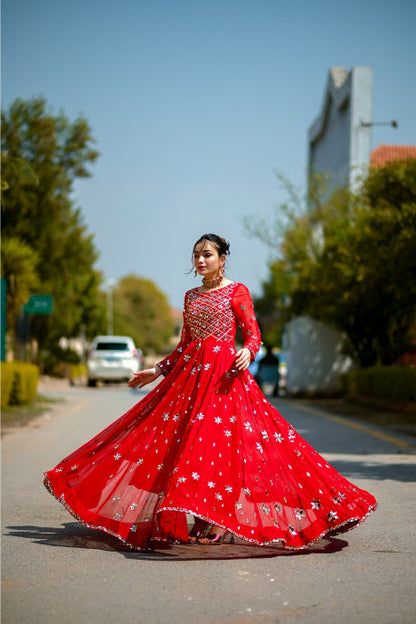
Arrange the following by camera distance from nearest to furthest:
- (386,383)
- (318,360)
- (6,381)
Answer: (6,381) → (386,383) → (318,360)

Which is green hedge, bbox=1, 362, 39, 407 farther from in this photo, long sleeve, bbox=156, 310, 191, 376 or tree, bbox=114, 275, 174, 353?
tree, bbox=114, 275, 174, 353

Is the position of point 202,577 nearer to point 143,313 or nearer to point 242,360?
point 242,360

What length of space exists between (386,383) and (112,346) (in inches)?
617

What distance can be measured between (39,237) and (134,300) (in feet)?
252

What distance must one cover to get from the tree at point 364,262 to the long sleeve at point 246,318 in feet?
34.2

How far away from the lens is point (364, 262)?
761 inches

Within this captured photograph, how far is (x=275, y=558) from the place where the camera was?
5.38 metres

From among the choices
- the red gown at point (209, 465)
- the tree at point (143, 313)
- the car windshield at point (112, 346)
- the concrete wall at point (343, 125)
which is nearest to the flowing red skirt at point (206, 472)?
the red gown at point (209, 465)

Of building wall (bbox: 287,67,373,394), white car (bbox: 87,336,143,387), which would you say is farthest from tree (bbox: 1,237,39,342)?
white car (bbox: 87,336,143,387)

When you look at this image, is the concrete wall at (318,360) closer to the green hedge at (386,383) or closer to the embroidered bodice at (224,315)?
the green hedge at (386,383)

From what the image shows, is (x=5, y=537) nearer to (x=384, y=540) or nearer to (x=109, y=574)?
(x=109, y=574)

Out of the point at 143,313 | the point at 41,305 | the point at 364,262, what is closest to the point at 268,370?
the point at 41,305

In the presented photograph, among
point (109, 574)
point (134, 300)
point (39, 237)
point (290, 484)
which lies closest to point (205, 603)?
point (109, 574)

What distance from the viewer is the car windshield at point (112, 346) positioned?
34.5 meters
